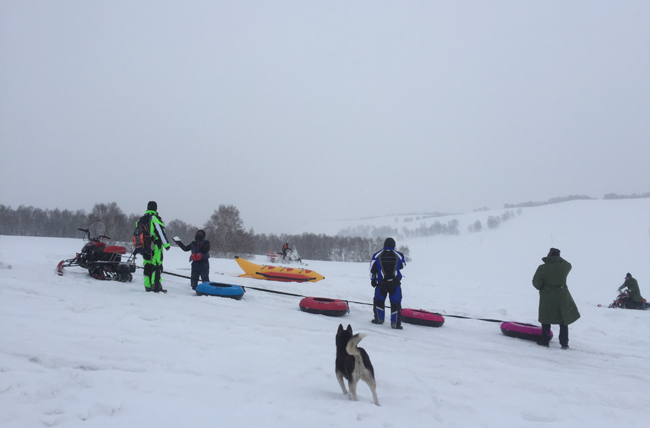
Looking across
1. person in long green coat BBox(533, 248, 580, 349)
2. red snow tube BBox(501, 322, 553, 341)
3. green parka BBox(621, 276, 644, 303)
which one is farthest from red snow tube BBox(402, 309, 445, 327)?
green parka BBox(621, 276, 644, 303)

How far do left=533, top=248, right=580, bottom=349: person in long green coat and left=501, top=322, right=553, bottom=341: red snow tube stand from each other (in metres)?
0.20

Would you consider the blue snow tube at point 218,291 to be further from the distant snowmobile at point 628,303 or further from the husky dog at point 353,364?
the distant snowmobile at point 628,303

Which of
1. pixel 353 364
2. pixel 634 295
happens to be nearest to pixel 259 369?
pixel 353 364

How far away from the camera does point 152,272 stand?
6.79 meters

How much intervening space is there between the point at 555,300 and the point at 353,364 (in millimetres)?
5242

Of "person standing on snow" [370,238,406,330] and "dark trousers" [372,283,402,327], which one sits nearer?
"dark trousers" [372,283,402,327]

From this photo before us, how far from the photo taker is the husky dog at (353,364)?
271 centimetres

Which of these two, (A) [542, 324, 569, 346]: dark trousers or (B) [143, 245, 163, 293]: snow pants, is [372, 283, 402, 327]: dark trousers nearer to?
(A) [542, 324, 569, 346]: dark trousers

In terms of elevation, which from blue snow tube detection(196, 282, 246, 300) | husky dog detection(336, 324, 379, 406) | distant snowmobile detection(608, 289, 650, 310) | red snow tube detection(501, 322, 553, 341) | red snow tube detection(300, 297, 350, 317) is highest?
husky dog detection(336, 324, 379, 406)

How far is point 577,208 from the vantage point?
91.1 meters

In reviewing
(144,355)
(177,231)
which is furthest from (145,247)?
(177,231)

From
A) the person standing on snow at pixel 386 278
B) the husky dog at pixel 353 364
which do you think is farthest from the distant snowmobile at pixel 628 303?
the husky dog at pixel 353 364

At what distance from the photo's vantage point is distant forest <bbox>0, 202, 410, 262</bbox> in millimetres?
40875

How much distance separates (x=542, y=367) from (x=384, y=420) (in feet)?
11.2
